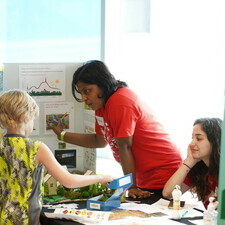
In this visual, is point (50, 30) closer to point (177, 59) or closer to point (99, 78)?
point (177, 59)

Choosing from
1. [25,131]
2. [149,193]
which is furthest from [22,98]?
[149,193]

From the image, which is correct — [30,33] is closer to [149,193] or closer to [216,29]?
[216,29]

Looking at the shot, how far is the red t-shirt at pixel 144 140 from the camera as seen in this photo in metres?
3.10

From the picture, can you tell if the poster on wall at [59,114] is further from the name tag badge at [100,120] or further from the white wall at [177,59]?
the white wall at [177,59]

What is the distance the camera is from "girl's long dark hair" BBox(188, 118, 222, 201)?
294cm

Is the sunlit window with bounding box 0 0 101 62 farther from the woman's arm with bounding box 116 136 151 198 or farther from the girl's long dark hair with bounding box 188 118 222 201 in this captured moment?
the girl's long dark hair with bounding box 188 118 222 201

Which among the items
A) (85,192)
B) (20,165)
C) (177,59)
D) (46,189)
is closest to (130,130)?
(85,192)

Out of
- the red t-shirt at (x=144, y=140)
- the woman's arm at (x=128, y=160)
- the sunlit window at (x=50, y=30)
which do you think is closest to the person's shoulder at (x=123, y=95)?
the red t-shirt at (x=144, y=140)

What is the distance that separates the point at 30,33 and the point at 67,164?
202cm

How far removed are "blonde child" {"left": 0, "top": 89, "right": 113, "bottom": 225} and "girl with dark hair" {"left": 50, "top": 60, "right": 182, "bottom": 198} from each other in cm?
50

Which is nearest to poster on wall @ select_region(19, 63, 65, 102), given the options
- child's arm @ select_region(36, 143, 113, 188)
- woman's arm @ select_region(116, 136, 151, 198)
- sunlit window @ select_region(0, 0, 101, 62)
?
woman's arm @ select_region(116, 136, 151, 198)

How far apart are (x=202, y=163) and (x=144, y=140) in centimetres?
35

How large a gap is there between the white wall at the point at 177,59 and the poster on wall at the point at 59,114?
1.26 m

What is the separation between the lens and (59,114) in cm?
354
